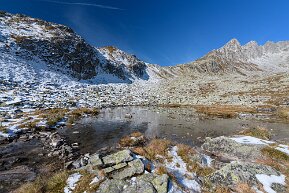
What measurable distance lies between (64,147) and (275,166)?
1845cm

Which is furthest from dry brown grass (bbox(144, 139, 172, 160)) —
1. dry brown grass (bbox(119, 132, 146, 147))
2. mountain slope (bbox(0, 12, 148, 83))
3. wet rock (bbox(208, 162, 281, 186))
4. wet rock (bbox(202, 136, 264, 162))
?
mountain slope (bbox(0, 12, 148, 83))

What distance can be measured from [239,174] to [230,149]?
7.51 m

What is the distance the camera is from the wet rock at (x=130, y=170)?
12268 millimetres

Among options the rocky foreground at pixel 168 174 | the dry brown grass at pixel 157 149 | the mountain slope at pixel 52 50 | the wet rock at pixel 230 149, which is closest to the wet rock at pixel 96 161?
the rocky foreground at pixel 168 174

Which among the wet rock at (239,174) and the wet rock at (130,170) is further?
the wet rock at (239,174)

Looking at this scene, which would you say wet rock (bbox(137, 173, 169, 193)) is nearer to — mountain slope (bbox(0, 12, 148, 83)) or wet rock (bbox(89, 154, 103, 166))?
wet rock (bbox(89, 154, 103, 166))

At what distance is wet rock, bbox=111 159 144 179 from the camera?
12.3 m

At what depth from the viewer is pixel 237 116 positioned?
5181 cm

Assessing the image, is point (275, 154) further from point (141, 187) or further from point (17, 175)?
point (17, 175)

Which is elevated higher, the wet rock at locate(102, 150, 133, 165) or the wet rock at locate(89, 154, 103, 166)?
the wet rock at locate(102, 150, 133, 165)

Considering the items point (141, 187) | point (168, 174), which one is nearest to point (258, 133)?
point (168, 174)

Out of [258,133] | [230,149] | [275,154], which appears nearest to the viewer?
[275,154]

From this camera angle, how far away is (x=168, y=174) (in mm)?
12836

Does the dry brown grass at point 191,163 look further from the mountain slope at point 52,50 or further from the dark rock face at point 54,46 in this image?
the dark rock face at point 54,46
